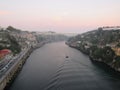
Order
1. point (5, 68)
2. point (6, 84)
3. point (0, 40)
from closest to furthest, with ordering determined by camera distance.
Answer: point (6, 84) → point (5, 68) → point (0, 40)

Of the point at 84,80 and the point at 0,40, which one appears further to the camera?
the point at 0,40

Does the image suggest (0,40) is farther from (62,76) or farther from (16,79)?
(62,76)

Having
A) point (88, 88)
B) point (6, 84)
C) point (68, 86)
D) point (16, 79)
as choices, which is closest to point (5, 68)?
point (16, 79)

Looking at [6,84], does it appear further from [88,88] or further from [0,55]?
[0,55]

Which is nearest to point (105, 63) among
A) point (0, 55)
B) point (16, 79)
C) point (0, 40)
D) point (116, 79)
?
point (116, 79)

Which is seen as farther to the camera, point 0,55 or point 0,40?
point 0,40

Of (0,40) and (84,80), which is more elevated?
(0,40)

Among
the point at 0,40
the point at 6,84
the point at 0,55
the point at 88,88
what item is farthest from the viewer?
the point at 0,40

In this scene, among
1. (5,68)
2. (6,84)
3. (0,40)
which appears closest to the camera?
(6,84)

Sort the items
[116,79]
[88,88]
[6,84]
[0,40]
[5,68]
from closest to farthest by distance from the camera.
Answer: [88,88] → [6,84] → [116,79] → [5,68] → [0,40]
